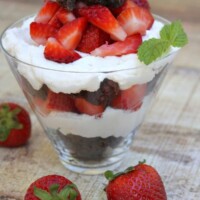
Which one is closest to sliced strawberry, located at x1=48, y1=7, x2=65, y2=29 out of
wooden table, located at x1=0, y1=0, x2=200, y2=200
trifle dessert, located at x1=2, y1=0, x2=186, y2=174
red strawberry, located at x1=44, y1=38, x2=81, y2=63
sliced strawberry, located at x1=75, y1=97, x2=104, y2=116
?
trifle dessert, located at x1=2, y1=0, x2=186, y2=174

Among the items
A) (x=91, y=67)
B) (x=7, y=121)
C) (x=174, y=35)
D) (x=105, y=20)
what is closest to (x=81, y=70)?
(x=91, y=67)

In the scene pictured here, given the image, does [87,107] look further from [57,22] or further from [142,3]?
[142,3]

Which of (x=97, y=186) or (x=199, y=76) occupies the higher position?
(x=97, y=186)

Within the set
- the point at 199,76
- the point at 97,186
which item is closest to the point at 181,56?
the point at 199,76

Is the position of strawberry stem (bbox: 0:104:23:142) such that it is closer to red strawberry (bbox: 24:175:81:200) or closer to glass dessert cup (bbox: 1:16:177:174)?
glass dessert cup (bbox: 1:16:177:174)

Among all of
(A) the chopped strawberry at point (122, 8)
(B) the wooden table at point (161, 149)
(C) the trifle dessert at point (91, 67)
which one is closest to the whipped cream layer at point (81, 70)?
(C) the trifle dessert at point (91, 67)

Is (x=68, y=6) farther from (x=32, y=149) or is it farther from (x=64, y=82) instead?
(x=32, y=149)
